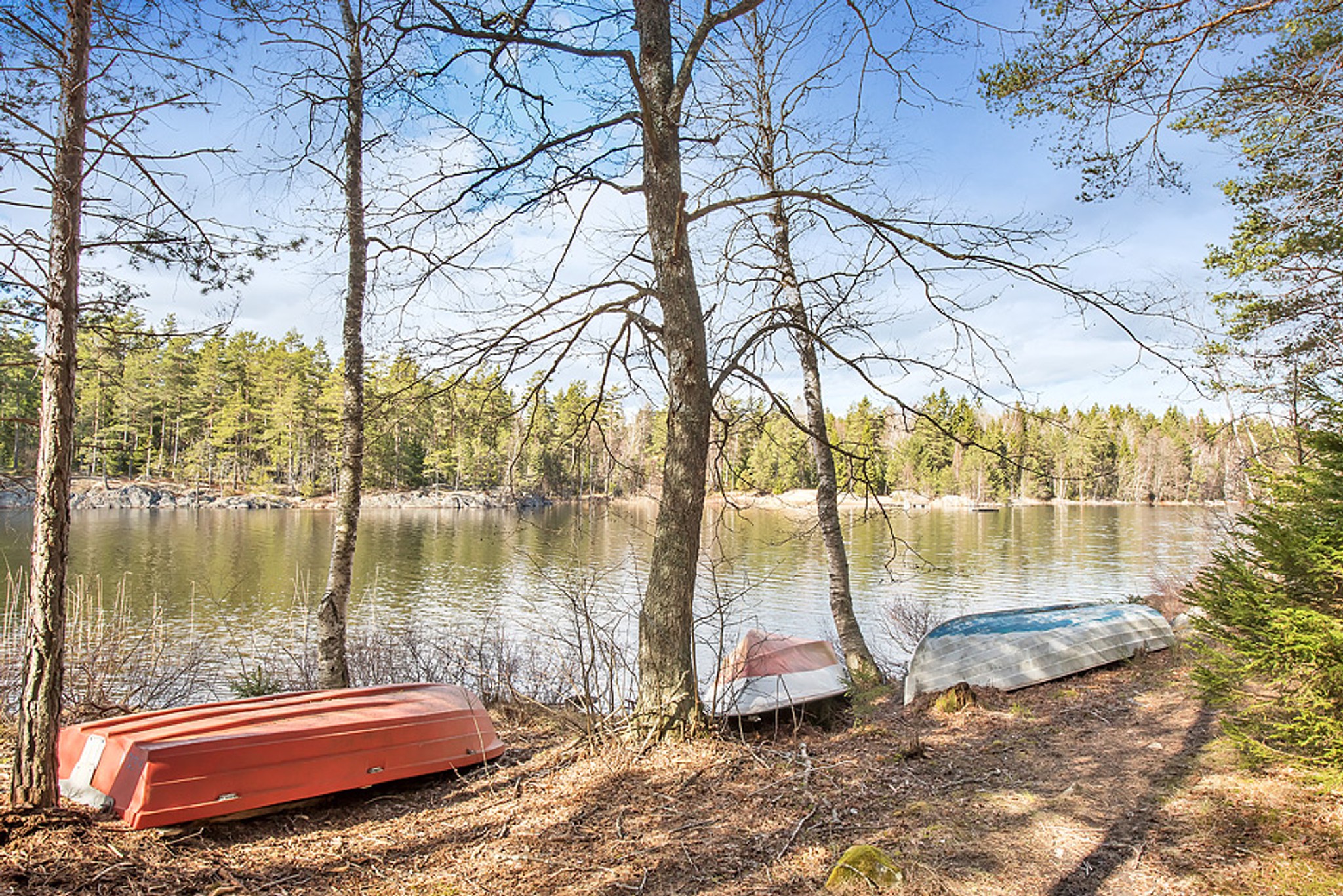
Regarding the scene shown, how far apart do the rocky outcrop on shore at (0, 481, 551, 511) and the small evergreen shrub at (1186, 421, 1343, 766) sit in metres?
42.3

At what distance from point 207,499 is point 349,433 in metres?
50.9

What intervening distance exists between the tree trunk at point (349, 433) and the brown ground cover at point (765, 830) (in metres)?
2.42

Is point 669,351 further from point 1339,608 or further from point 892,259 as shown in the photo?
point 1339,608

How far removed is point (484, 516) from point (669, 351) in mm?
43475

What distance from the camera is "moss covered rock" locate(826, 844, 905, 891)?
2.99 meters

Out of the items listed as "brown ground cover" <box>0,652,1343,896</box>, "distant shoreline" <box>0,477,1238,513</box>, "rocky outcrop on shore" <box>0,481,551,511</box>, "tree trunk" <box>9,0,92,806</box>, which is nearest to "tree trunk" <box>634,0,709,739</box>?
"brown ground cover" <box>0,652,1343,896</box>

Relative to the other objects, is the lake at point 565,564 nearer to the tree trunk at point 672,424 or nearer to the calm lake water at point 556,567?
the calm lake water at point 556,567

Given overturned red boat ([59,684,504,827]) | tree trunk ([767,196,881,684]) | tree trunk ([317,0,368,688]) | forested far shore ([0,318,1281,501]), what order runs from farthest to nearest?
tree trunk ([767,196,881,684]) → tree trunk ([317,0,368,688]) → forested far shore ([0,318,1281,501]) → overturned red boat ([59,684,504,827])

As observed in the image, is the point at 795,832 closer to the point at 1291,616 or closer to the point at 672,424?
the point at 672,424

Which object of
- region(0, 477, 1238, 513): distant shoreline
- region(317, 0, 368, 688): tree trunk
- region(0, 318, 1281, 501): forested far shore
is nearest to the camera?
region(0, 318, 1281, 501): forested far shore

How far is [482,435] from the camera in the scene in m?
6.09

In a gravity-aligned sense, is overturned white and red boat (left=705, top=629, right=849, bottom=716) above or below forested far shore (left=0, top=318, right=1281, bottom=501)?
below

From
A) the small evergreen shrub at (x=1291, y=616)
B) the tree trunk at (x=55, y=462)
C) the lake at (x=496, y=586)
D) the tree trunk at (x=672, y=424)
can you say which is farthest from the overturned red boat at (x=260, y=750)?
the small evergreen shrub at (x=1291, y=616)

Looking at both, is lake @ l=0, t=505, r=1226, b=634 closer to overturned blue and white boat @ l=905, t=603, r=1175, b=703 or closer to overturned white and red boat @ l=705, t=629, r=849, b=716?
overturned white and red boat @ l=705, t=629, r=849, b=716
